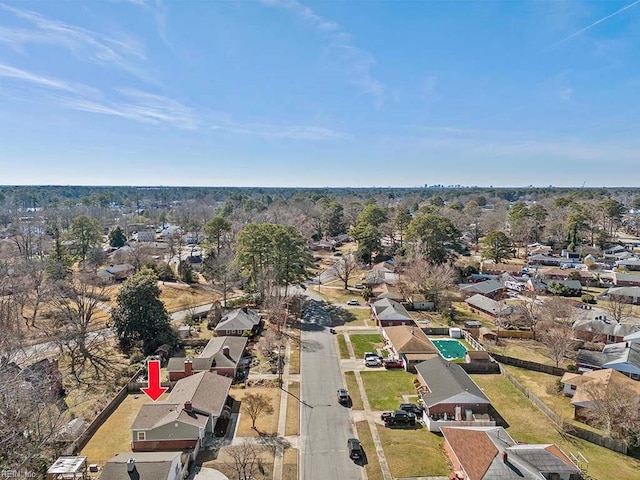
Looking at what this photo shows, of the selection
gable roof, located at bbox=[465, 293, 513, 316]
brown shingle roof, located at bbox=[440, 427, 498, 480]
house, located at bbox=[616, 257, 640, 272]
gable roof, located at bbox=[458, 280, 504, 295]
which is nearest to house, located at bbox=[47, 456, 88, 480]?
brown shingle roof, located at bbox=[440, 427, 498, 480]

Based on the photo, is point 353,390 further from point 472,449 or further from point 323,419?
point 472,449

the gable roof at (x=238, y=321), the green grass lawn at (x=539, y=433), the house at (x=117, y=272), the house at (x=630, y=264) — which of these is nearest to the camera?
the green grass lawn at (x=539, y=433)

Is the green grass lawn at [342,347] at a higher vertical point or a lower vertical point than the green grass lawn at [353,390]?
higher

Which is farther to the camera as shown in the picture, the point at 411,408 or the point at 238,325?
the point at 238,325

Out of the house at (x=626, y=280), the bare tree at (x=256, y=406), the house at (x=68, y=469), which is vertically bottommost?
the bare tree at (x=256, y=406)

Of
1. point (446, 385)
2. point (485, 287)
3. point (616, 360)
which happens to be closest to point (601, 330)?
point (616, 360)

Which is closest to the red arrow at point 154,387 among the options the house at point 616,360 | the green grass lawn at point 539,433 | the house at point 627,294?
the green grass lawn at point 539,433

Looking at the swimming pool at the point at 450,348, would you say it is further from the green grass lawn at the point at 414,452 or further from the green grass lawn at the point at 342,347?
the green grass lawn at the point at 414,452

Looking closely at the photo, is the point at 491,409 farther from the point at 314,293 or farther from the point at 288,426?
the point at 314,293
